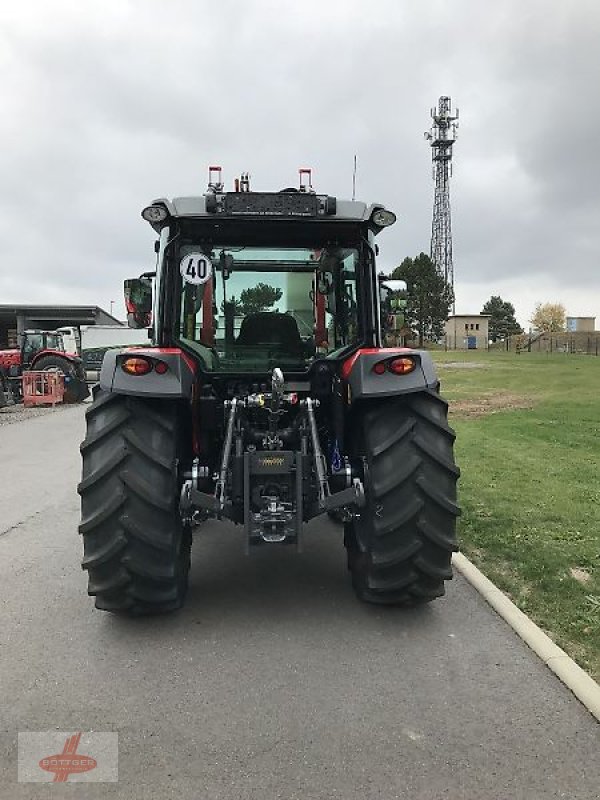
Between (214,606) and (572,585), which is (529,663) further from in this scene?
(214,606)

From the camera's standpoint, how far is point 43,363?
77.8 feet

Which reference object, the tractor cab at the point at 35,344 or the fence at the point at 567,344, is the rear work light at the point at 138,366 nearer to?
the tractor cab at the point at 35,344

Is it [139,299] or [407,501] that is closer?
[407,501]

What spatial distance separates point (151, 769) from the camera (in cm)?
284

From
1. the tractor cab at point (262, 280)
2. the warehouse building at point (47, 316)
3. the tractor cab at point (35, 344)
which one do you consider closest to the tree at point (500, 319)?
the warehouse building at point (47, 316)

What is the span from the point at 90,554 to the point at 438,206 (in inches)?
2954

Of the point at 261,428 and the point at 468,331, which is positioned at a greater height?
the point at 468,331

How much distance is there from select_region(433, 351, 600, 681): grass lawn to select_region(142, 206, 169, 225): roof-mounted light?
342cm

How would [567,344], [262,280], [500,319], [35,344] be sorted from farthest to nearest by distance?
[500,319] < [567,344] < [35,344] < [262,280]

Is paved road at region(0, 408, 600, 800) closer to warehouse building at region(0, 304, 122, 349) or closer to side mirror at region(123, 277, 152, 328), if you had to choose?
side mirror at region(123, 277, 152, 328)

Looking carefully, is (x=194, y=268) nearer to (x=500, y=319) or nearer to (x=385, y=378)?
(x=385, y=378)

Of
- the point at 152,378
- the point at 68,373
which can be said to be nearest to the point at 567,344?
the point at 68,373

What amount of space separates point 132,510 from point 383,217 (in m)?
2.42

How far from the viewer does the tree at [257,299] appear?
16.9 ft
